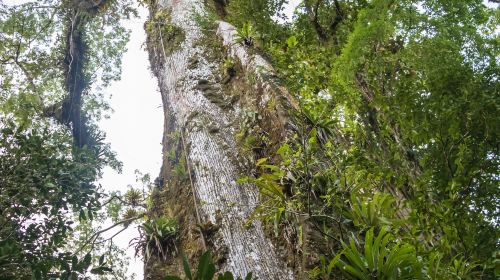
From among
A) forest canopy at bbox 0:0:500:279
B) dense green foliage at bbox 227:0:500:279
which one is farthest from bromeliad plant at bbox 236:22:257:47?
dense green foliage at bbox 227:0:500:279

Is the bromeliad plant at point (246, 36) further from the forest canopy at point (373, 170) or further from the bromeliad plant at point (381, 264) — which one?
the bromeliad plant at point (381, 264)

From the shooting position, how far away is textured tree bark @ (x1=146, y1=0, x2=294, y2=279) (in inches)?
127

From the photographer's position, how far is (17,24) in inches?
370

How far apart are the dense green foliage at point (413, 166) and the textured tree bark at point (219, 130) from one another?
0.94 feet

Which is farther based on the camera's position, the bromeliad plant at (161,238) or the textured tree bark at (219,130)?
the bromeliad plant at (161,238)

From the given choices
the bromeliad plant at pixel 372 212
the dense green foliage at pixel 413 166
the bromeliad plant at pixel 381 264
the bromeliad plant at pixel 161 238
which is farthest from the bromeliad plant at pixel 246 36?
the bromeliad plant at pixel 381 264

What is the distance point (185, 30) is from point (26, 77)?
5.19 metres

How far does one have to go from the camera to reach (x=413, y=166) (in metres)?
3.55

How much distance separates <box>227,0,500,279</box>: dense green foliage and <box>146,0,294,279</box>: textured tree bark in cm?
28

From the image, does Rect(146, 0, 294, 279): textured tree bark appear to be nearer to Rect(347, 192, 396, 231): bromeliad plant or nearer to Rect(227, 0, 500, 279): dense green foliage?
Rect(227, 0, 500, 279): dense green foliage

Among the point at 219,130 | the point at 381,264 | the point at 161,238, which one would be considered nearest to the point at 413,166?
the point at 381,264

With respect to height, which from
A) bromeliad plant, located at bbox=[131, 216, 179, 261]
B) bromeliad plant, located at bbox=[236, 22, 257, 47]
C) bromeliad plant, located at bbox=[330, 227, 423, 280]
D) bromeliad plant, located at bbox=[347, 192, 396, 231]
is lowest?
bromeliad plant, located at bbox=[330, 227, 423, 280]

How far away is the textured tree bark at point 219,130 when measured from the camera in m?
3.23

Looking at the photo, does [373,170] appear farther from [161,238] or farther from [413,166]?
[161,238]
